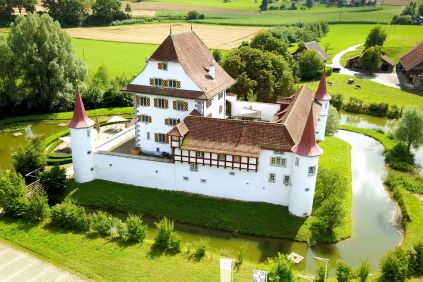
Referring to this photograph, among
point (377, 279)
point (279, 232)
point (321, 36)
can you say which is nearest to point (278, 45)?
point (279, 232)

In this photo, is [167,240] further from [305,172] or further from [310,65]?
[310,65]

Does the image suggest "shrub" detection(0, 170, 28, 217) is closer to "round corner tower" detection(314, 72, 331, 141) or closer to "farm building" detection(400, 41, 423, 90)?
A: "round corner tower" detection(314, 72, 331, 141)

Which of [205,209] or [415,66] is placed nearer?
[205,209]

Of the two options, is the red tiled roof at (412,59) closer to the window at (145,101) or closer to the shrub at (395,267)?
the window at (145,101)

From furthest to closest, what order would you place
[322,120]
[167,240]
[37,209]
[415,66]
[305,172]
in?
[415,66]
[322,120]
[305,172]
[37,209]
[167,240]

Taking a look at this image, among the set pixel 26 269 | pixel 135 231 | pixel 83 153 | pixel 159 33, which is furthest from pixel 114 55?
pixel 26 269

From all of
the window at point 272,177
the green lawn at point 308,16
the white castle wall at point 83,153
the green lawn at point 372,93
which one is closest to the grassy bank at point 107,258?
the white castle wall at point 83,153

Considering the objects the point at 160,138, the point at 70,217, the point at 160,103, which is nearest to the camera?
the point at 70,217
